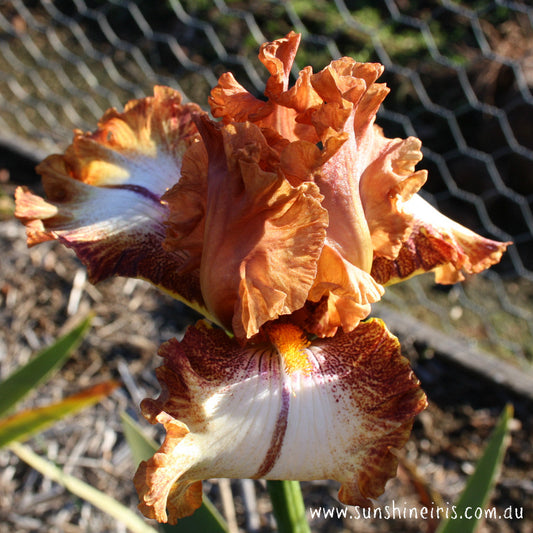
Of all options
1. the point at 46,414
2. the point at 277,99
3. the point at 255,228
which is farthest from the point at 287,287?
the point at 46,414

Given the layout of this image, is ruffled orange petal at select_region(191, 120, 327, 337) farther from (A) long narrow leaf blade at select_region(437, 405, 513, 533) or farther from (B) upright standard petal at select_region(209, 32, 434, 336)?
(A) long narrow leaf blade at select_region(437, 405, 513, 533)

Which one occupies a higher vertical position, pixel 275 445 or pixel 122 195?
pixel 122 195

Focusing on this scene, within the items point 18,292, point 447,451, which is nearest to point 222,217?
point 447,451

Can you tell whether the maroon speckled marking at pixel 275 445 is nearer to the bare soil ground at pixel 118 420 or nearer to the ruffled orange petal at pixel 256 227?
the ruffled orange petal at pixel 256 227

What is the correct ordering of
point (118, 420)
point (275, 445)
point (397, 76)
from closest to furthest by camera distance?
point (275, 445) → point (118, 420) → point (397, 76)

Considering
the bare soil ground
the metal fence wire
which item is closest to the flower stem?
the bare soil ground

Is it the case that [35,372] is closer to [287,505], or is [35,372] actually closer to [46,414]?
[46,414]
